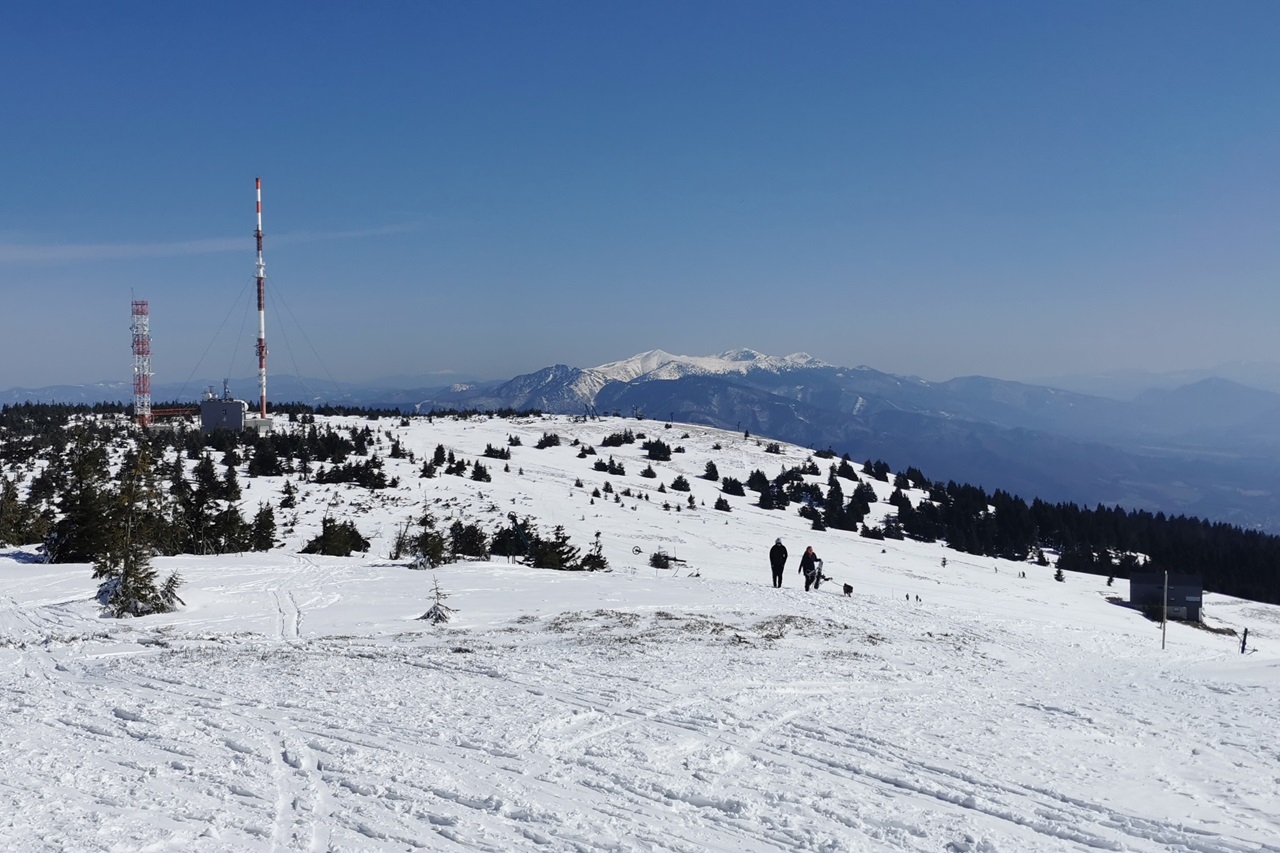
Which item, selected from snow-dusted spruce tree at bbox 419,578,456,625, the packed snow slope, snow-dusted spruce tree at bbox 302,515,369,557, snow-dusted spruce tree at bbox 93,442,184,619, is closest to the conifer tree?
snow-dusted spruce tree at bbox 302,515,369,557

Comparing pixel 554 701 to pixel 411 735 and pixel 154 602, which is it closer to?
pixel 411 735

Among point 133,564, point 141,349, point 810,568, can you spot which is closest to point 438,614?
point 133,564

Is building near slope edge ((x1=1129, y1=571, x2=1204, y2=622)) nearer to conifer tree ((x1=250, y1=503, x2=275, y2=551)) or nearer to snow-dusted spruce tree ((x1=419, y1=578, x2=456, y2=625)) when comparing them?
snow-dusted spruce tree ((x1=419, y1=578, x2=456, y2=625))

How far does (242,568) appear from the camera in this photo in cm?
2530

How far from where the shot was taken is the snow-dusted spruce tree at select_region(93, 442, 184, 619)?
18.4m

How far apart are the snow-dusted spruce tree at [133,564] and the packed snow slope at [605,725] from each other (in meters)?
0.78

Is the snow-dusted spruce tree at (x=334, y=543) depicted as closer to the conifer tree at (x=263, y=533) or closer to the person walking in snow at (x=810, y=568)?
the conifer tree at (x=263, y=533)

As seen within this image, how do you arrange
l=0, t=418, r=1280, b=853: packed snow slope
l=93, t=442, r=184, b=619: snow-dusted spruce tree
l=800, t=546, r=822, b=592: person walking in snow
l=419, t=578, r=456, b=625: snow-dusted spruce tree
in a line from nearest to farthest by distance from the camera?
l=0, t=418, r=1280, b=853: packed snow slope < l=419, t=578, r=456, b=625: snow-dusted spruce tree < l=93, t=442, r=184, b=619: snow-dusted spruce tree < l=800, t=546, r=822, b=592: person walking in snow

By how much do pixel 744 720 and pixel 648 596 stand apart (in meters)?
12.1

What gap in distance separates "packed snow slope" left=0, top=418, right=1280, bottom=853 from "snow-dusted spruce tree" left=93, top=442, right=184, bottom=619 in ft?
2.57

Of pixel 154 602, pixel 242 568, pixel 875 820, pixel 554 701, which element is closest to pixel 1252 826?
pixel 875 820

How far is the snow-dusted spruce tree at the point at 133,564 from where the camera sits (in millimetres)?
18375

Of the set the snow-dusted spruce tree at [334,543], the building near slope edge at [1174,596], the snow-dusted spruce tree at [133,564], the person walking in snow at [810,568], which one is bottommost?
the building near slope edge at [1174,596]

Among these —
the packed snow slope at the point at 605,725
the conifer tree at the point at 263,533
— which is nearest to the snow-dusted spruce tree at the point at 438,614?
the packed snow slope at the point at 605,725
